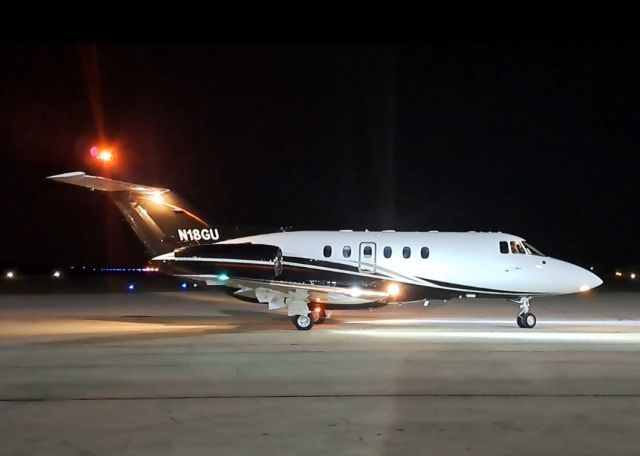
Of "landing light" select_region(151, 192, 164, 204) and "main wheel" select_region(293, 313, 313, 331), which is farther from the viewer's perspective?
"landing light" select_region(151, 192, 164, 204)

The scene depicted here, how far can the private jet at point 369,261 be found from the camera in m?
22.6

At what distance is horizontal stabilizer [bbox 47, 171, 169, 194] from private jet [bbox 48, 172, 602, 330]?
0.21 ft

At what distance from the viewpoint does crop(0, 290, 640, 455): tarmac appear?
28.1 ft

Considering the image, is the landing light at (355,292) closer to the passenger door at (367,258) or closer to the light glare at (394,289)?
the passenger door at (367,258)

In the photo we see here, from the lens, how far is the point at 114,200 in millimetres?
23406

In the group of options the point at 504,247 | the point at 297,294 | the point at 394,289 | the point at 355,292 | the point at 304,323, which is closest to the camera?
the point at 304,323

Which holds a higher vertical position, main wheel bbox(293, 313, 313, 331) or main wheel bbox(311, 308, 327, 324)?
main wheel bbox(311, 308, 327, 324)

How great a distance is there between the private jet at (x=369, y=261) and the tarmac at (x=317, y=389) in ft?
3.66

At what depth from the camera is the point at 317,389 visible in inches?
464

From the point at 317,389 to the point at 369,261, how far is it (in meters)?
11.6

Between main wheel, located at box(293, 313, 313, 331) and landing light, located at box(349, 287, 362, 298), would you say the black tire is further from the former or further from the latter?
main wheel, located at box(293, 313, 313, 331)

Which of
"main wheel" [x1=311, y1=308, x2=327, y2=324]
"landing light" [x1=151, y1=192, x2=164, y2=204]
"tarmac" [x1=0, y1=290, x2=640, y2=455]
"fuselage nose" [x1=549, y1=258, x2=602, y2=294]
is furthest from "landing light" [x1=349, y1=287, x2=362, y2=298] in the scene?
"landing light" [x1=151, y1=192, x2=164, y2=204]

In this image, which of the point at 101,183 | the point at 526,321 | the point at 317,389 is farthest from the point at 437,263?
the point at 317,389

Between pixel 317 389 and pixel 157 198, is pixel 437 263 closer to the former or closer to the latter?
pixel 157 198
